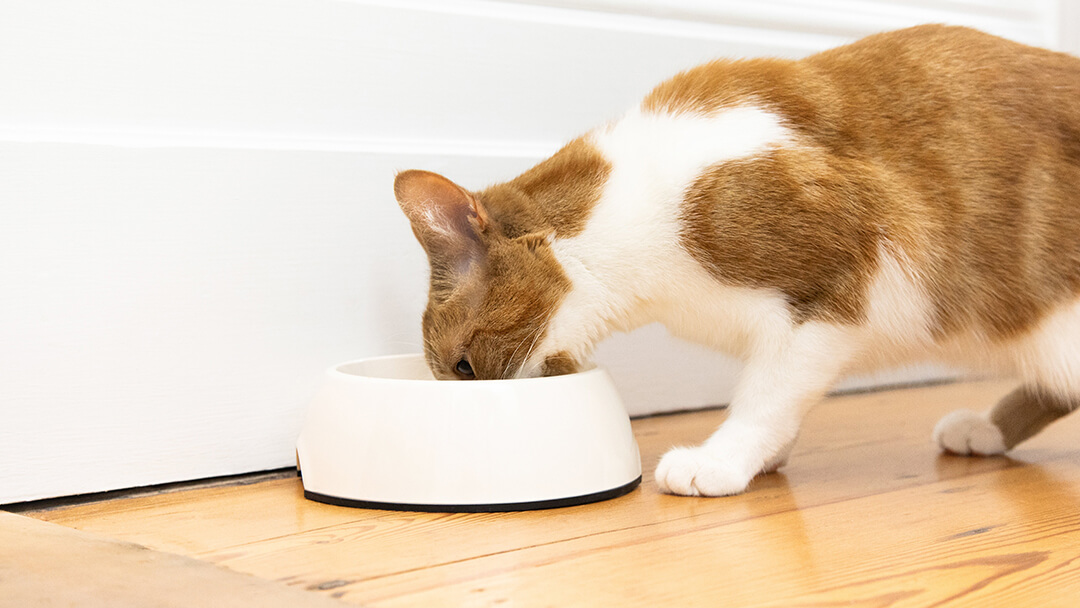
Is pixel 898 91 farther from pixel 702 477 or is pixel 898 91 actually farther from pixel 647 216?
pixel 702 477

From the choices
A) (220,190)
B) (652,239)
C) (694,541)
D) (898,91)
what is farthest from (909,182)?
(220,190)

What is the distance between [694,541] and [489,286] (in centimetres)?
46

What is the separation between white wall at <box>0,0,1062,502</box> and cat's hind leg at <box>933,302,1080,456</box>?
32.9 inches

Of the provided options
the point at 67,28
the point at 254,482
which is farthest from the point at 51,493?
the point at 67,28

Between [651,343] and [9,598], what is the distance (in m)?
1.24

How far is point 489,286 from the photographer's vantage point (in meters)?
1.33

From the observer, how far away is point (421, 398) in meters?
1.19

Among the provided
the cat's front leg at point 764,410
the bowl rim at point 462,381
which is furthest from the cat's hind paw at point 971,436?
the bowl rim at point 462,381

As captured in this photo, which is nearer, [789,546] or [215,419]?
[789,546]

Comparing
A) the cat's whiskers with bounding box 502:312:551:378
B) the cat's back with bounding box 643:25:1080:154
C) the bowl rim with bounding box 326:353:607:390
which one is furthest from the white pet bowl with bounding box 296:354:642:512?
the cat's back with bounding box 643:25:1080:154

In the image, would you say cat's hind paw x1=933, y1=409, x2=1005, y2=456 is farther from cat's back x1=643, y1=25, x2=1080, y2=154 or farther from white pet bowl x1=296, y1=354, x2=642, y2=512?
white pet bowl x1=296, y1=354, x2=642, y2=512

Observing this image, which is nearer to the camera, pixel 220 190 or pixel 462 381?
pixel 462 381

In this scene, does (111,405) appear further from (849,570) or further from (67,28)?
(849,570)

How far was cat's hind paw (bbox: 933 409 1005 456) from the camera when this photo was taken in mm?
1557
